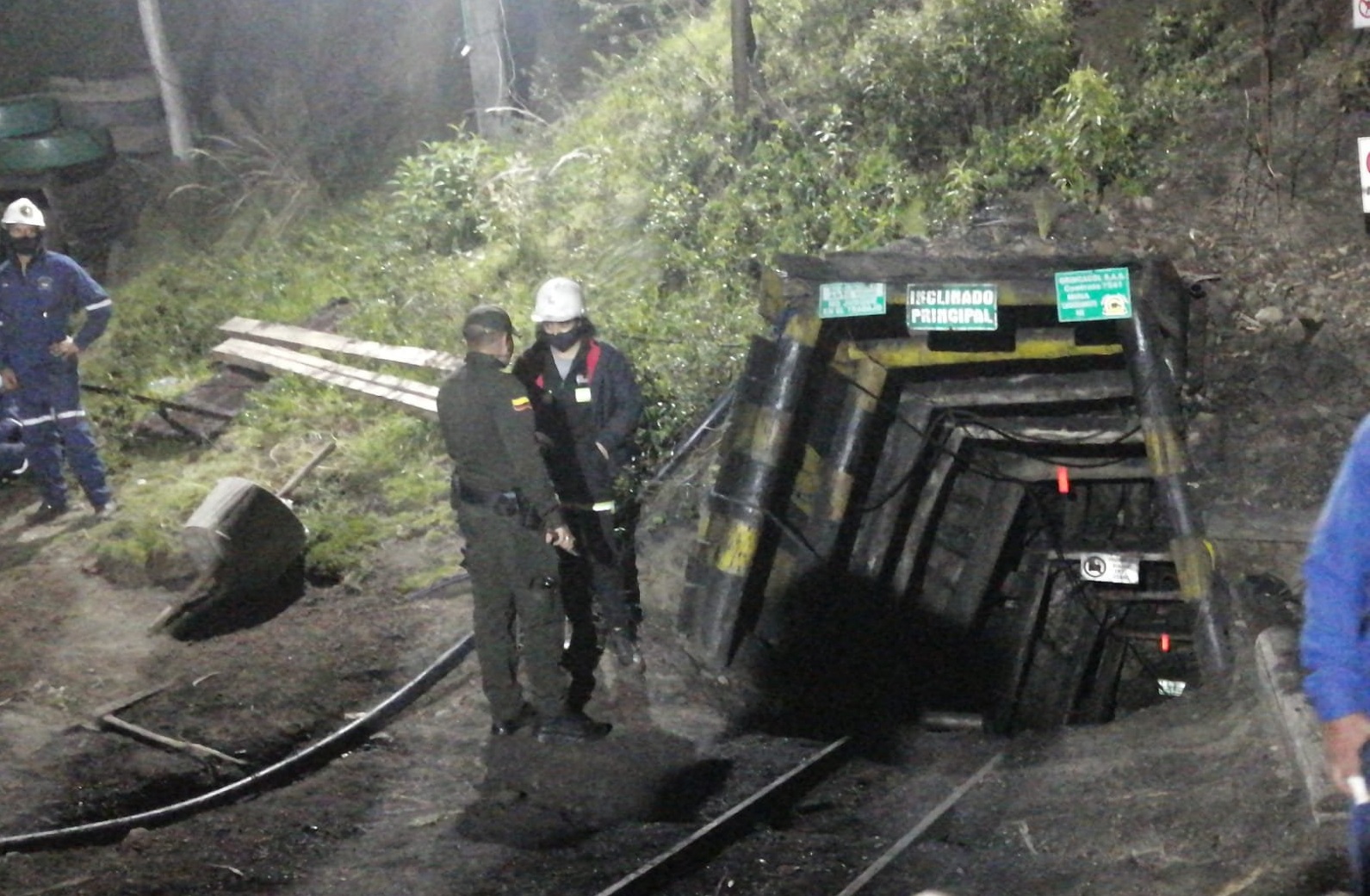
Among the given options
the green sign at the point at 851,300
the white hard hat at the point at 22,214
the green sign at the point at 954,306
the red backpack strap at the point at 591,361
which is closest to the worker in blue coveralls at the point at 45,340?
the white hard hat at the point at 22,214

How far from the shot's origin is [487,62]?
14.4 metres

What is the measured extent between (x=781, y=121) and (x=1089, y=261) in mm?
4149

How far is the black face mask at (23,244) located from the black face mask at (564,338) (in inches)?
158

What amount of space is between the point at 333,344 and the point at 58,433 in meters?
2.81

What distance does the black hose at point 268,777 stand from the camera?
579cm

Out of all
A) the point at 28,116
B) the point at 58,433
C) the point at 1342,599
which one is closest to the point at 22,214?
the point at 58,433

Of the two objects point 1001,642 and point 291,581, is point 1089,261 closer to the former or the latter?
point 1001,642

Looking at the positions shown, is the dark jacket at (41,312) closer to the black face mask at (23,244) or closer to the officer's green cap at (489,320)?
the black face mask at (23,244)

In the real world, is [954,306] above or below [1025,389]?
above

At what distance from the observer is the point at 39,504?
1020cm

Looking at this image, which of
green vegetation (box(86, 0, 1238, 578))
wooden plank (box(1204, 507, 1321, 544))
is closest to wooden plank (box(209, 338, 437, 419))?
green vegetation (box(86, 0, 1238, 578))

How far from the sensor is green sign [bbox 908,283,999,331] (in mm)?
7883

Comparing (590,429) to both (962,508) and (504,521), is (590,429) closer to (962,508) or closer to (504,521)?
(504,521)

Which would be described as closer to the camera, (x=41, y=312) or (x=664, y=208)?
(x=41, y=312)
